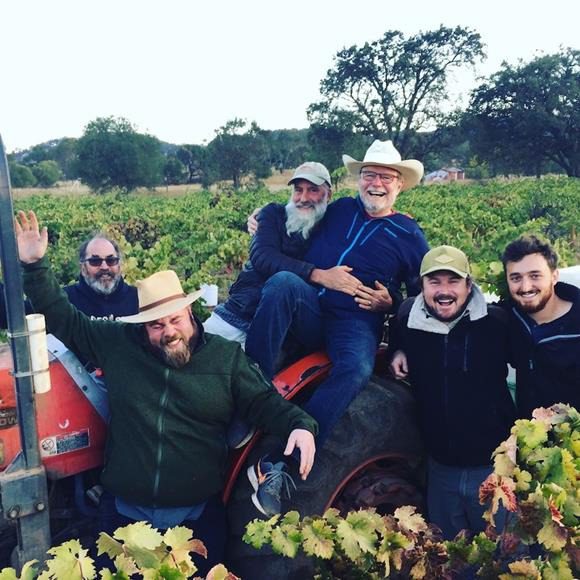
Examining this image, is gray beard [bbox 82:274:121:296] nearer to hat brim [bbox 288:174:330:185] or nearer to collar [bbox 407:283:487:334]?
hat brim [bbox 288:174:330:185]

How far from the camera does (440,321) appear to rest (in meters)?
3.10

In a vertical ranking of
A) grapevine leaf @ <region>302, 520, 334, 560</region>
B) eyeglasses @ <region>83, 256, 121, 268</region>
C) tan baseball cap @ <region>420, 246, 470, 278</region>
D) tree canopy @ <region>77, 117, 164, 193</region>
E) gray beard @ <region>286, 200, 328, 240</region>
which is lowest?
grapevine leaf @ <region>302, 520, 334, 560</region>

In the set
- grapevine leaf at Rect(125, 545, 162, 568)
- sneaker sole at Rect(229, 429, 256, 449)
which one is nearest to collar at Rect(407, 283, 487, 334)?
sneaker sole at Rect(229, 429, 256, 449)

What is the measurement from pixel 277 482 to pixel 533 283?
4.47 feet

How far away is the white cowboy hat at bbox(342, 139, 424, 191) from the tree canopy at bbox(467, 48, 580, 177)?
172 ft

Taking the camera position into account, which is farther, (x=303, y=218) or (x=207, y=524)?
(x=303, y=218)

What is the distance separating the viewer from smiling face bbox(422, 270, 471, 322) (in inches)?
121

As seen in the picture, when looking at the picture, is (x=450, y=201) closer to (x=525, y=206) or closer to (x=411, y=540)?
(x=525, y=206)

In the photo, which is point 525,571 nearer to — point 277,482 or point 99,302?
point 277,482

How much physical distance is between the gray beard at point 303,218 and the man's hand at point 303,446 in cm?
120

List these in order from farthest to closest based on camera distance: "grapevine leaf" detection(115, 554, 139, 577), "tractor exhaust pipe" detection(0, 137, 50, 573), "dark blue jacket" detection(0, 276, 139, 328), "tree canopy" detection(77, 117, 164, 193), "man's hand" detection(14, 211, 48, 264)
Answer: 1. "tree canopy" detection(77, 117, 164, 193)
2. "dark blue jacket" detection(0, 276, 139, 328)
3. "man's hand" detection(14, 211, 48, 264)
4. "tractor exhaust pipe" detection(0, 137, 50, 573)
5. "grapevine leaf" detection(115, 554, 139, 577)

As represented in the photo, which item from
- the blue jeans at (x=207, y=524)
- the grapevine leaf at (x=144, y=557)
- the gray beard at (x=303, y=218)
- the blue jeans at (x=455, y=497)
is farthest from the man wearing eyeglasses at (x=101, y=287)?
the grapevine leaf at (x=144, y=557)

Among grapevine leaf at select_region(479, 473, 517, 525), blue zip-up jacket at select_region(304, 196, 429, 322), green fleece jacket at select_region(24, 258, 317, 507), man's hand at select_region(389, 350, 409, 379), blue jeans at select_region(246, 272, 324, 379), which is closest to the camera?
grapevine leaf at select_region(479, 473, 517, 525)

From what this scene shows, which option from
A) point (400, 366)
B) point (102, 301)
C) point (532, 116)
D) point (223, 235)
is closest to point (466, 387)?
point (400, 366)
